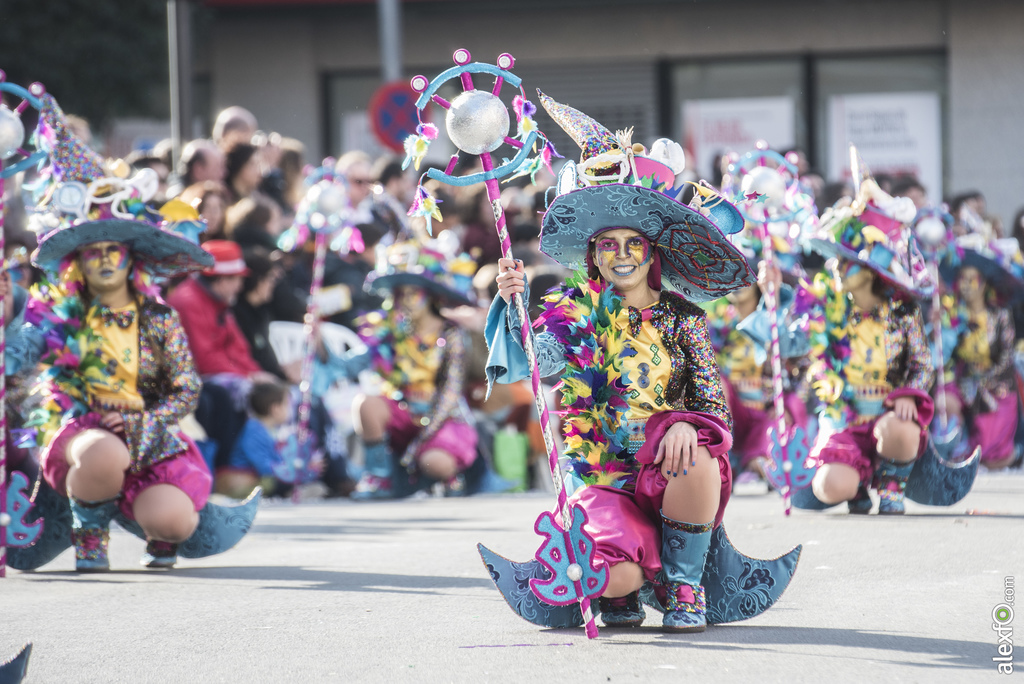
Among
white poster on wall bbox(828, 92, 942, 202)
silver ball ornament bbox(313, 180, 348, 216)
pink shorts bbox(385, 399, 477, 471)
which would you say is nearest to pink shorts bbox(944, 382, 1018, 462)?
pink shorts bbox(385, 399, 477, 471)

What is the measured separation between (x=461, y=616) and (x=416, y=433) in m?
4.91

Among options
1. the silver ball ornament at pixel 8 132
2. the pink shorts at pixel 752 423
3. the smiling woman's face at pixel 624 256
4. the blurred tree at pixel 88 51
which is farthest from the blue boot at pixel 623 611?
the blurred tree at pixel 88 51

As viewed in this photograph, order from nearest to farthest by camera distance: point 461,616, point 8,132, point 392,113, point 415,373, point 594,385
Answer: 1. point 594,385
2. point 461,616
3. point 8,132
4. point 415,373
5. point 392,113

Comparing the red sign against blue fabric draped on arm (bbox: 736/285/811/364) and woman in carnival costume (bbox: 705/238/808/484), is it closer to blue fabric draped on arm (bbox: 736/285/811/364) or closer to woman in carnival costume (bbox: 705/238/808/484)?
woman in carnival costume (bbox: 705/238/808/484)

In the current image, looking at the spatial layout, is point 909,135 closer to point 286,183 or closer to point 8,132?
point 286,183

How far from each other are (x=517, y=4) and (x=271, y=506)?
9.39 metres

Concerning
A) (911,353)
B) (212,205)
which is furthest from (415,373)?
(911,353)

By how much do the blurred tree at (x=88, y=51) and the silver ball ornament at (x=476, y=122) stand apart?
11.4 m

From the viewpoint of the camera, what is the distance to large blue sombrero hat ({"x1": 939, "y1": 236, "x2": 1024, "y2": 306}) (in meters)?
10.9

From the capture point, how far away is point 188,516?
6.36 meters

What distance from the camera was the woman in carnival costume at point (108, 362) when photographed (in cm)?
632

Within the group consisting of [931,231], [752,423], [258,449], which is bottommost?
[258,449]

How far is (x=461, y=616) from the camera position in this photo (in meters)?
5.12

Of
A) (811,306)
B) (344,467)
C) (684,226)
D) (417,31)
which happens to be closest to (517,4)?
(417,31)
